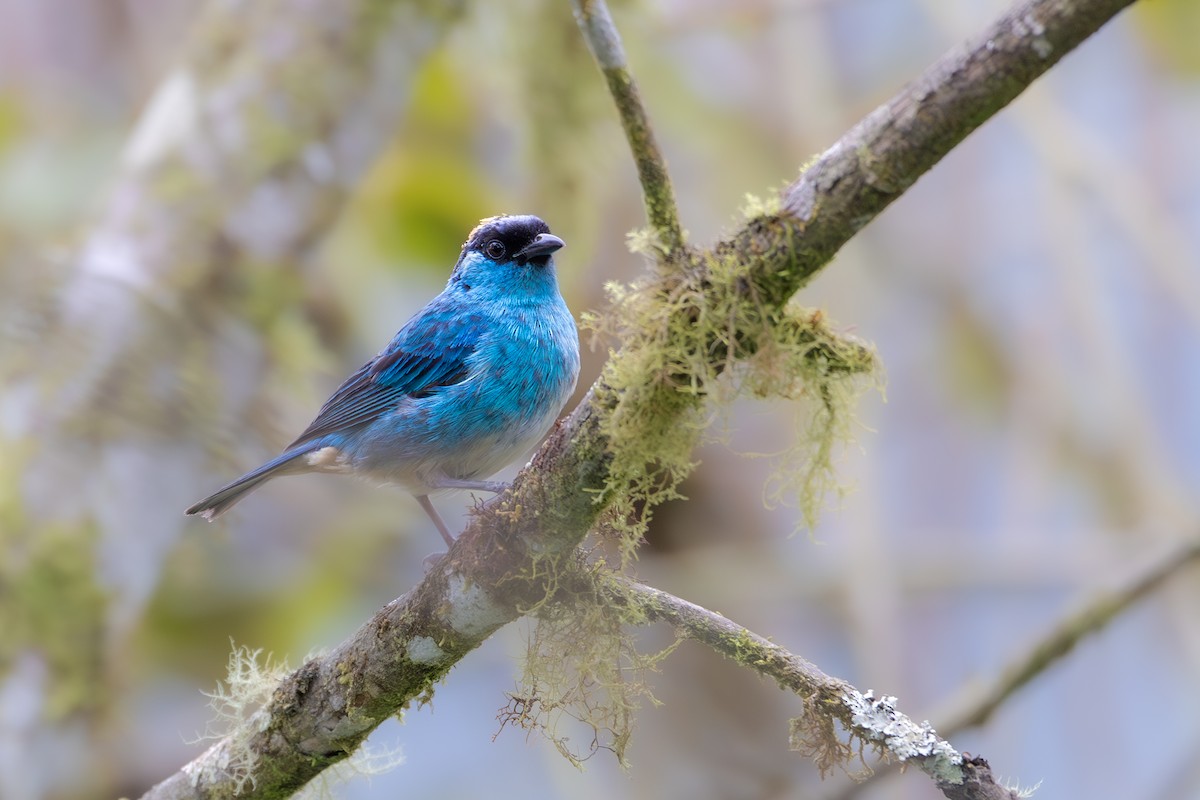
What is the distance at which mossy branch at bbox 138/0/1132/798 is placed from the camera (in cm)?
160

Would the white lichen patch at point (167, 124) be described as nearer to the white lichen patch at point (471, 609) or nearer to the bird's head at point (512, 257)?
the bird's head at point (512, 257)

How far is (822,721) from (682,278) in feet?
2.98

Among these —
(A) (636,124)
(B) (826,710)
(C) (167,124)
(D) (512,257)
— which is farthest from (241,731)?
(C) (167,124)

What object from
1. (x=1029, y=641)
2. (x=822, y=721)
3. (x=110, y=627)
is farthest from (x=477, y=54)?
(x=822, y=721)

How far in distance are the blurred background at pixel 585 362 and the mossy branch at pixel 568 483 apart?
145 centimetres

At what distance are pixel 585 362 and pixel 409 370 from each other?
268 centimetres

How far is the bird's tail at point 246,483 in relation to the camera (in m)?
3.38

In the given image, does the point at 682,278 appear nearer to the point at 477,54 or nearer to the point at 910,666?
the point at 477,54

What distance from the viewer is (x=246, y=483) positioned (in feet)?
11.2

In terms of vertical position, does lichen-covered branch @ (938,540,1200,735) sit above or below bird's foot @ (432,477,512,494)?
below

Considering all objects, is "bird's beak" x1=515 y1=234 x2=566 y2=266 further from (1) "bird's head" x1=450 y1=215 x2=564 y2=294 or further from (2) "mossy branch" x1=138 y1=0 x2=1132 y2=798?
(2) "mossy branch" x1=138 y1=0 x2=1132 y2=798

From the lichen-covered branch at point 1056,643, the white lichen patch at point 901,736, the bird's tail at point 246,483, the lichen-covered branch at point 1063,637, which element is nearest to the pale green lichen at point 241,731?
the bird's tail at point 246,483

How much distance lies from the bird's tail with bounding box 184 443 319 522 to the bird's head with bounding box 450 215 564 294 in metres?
0.75

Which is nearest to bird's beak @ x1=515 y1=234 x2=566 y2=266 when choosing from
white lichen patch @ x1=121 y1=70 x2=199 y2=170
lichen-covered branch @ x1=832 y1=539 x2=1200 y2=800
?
white lichen patch @ x1=121 y1=70 x2=199 y2=170
